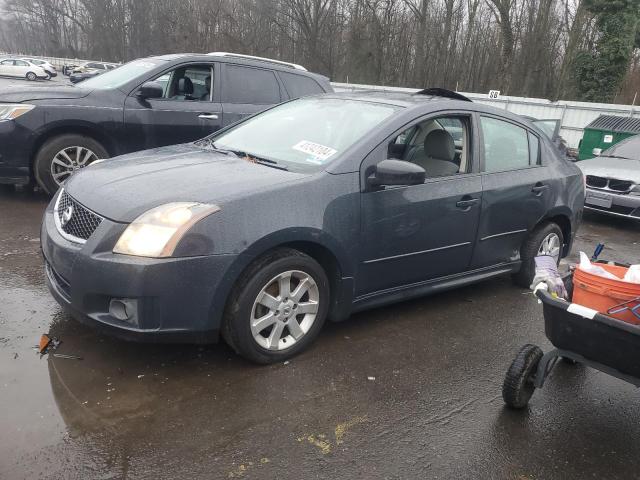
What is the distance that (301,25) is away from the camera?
40844mm

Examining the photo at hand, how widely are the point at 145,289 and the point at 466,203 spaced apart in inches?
95.2

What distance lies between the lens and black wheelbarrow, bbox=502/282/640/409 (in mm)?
2520

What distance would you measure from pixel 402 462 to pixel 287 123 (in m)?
2.62

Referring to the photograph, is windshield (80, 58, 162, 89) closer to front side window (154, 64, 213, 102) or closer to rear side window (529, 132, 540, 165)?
front side window (154, 64, 213, 102)

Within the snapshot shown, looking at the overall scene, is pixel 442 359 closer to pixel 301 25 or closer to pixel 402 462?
pixel 402 462

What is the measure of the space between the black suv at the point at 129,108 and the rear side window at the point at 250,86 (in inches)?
0.5

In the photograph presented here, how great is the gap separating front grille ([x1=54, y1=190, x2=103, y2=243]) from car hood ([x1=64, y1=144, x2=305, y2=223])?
0.04 meters

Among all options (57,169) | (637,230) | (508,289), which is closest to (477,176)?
(508,289)

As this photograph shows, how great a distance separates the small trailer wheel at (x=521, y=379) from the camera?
9.41 feet

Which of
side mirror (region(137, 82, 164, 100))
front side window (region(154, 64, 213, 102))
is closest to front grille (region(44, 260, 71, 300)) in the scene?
side mirror (region(137, 82, 164, 100))

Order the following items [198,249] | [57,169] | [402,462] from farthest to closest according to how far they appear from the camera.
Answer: [57,169]
[198,249]
[402,462]

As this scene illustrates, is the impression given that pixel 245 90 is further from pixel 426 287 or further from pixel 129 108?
pixel 426 287

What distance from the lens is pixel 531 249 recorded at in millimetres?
4703

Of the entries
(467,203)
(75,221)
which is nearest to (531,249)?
(467,203)
